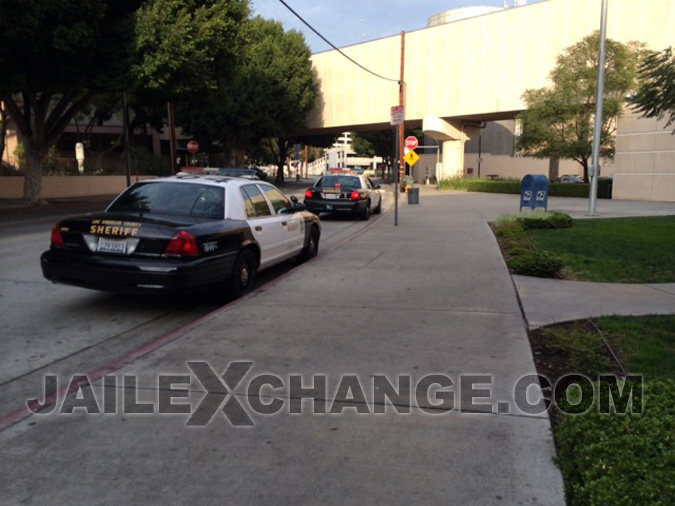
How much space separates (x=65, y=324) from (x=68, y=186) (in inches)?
1065

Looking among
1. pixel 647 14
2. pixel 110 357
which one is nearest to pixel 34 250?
pixel 110 357

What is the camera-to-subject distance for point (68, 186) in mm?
30531

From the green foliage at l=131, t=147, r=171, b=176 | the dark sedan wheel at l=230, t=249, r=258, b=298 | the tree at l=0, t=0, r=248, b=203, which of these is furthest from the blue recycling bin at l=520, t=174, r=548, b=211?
the green foliage at l=131, t=147, r=171, b=176

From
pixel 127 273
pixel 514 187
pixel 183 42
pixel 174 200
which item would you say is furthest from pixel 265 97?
pixel 127 273

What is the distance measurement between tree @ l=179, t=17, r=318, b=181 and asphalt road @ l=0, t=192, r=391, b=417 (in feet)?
116

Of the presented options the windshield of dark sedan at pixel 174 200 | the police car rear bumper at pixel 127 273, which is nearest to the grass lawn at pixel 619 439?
the police car rear bumper at pixel 127 273

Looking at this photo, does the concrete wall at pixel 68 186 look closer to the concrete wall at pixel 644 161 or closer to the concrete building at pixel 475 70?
the concrete building at pixel 475 70

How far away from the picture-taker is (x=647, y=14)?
A: 3159 cm

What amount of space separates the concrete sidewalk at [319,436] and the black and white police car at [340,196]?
11658mm

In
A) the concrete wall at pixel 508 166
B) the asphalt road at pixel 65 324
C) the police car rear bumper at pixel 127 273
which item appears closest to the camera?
the asphalt road at pixel 65 324

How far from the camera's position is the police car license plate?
6305 mm

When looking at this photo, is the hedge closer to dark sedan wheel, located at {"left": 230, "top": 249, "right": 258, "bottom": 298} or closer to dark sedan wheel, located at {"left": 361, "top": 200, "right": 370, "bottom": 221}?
dark sedan wheel, located at {"left": 361, "top": 200, "right": 370, "bottom": 221}

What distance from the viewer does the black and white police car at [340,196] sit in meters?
17.9

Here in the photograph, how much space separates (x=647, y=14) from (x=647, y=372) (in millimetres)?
33592
